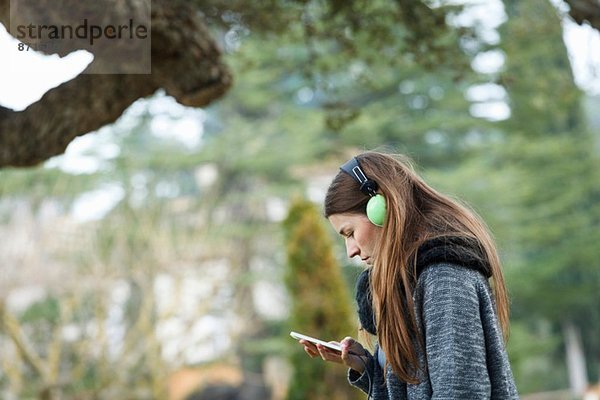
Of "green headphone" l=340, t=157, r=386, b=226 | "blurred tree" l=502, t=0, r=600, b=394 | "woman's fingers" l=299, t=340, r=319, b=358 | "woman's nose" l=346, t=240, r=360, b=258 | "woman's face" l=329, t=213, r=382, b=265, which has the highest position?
"green headphone" l=340, t=157, r=386, b=226

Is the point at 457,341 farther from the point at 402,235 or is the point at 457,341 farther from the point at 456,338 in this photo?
the point at 402,235

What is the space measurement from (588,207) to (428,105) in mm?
3171

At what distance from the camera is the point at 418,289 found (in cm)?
177

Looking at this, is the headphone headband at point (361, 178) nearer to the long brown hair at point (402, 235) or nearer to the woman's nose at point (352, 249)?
the long brown hair at point (402, 235)

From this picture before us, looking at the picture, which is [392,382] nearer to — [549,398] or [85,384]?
[85,384]

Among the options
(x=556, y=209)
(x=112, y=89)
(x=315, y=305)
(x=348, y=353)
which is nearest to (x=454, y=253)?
(x=348, y=353)

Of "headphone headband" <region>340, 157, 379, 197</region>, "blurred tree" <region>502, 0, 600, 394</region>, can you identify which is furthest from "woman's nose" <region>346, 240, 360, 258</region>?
"blurred tree" <region>502, 0, 600, 394</region>

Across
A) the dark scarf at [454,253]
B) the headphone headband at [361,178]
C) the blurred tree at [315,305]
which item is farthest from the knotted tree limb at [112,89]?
the blurred tree at [315,305]

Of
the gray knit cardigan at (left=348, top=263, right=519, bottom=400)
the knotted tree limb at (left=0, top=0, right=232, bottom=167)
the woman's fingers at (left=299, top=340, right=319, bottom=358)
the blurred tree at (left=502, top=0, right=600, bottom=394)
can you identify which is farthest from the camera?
the blurred tree at (left=502, top=0, right=600, bottom=394)

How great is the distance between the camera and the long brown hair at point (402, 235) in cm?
177

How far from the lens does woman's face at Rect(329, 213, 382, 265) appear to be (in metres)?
1.90

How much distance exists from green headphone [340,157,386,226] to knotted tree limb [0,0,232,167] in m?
1.44

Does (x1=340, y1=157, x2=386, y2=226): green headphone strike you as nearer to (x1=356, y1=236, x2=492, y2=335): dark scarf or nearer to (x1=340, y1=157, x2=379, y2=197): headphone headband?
(x1=340, y1=157, x2=379, y2=197): headphone headband

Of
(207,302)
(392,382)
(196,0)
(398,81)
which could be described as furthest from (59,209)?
(392,382)
